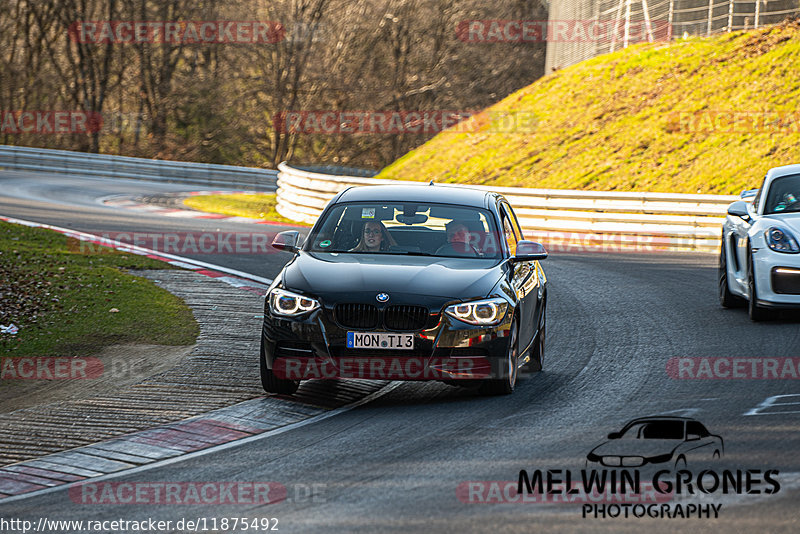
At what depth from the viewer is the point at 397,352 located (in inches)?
295

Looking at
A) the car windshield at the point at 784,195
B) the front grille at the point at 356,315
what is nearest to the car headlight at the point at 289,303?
the front grille at the point at 356,315

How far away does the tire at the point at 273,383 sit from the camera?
7.94 meters

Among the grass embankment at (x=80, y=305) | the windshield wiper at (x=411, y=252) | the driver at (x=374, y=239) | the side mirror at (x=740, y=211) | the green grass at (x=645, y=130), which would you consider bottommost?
the grass embankment at (x=80, y=305)

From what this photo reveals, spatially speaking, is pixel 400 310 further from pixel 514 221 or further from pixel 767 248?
pixel 767 248

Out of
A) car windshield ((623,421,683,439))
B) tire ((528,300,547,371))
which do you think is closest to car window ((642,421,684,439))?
car windshield ((623,421,683,439))

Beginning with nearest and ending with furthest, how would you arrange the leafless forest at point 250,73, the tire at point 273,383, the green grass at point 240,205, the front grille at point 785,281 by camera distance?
the tire at point 273,383 → the front grille at point 785,281 → the green grass at point 240,205 → the leafless forest at point 250,73

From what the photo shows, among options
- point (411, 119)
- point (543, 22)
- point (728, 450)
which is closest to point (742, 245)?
point (728, 450)

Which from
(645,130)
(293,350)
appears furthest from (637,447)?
(645,130)

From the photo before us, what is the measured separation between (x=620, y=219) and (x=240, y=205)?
497 inches

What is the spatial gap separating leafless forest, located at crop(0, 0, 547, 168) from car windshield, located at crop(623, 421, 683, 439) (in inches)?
1658

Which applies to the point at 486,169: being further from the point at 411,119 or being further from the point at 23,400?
the point at 23,400

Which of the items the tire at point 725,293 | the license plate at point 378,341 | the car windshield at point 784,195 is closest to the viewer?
the license plate at point 378,341

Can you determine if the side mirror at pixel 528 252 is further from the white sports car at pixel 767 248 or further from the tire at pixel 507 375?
the white sports car at pixel 767 248

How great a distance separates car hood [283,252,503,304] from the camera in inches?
301
